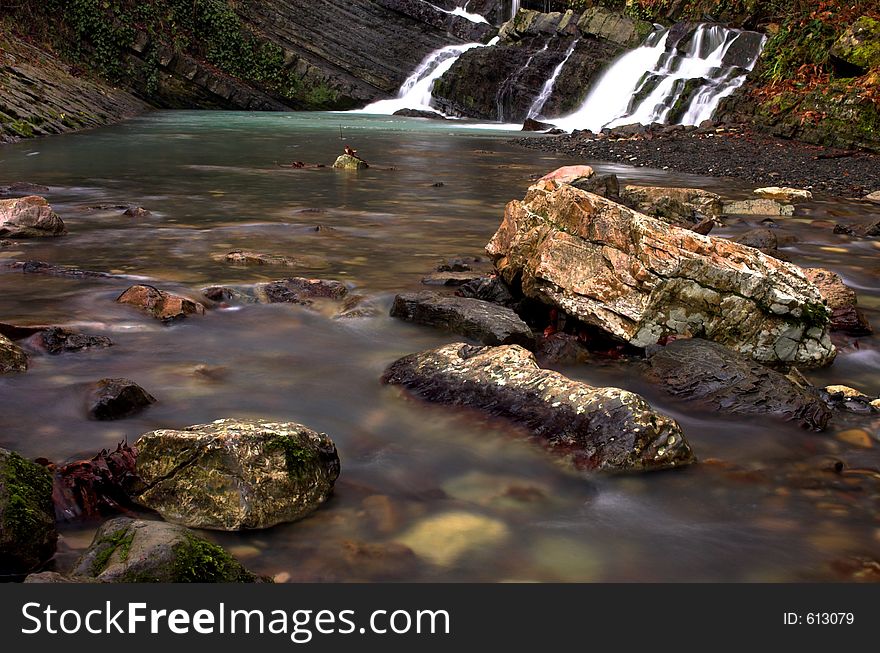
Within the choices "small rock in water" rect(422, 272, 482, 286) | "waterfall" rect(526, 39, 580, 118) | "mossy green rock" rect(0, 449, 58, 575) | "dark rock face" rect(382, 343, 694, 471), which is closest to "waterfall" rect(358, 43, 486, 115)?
"waterfall" rect(526, 39, 580, 118)

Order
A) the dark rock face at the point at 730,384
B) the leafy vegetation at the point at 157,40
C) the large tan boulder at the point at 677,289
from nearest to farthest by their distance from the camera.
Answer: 1. the dark rock face at the point at 730,384
2. the large tan boulder at the point at 677,289
3. the leafy vegetation at the point at 157,40

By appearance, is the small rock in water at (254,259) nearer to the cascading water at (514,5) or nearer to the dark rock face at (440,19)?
the dark rock face at (440,19)

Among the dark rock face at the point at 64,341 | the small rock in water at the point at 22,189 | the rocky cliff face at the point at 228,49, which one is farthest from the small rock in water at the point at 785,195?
the rocky cliff face at the point at 228,49

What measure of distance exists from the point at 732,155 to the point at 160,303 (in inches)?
528

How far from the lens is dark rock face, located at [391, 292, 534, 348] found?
5203 millimetres

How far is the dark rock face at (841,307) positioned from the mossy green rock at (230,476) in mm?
4042

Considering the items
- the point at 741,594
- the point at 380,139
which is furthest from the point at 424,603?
the point at 380,139

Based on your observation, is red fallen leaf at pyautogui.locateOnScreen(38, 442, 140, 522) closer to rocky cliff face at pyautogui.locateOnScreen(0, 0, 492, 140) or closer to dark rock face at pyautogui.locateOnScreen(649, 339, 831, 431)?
dark rock face at pyautogui.locateOnScreen(649, 339, 831, 431)

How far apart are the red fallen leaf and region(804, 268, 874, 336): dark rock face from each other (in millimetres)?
4576

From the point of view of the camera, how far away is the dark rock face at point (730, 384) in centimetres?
433

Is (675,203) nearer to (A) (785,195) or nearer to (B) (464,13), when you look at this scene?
(A) (785,195)

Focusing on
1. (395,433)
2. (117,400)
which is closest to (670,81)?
(395,433)

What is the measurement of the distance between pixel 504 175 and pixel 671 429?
11.2 meters

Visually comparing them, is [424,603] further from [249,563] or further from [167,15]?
[167,15]
